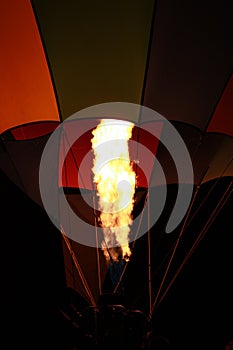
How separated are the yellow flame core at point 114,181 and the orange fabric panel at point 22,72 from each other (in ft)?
1.05

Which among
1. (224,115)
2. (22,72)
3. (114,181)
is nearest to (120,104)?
(114,181)

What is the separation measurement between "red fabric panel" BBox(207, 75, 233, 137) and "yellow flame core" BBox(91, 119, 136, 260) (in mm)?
527

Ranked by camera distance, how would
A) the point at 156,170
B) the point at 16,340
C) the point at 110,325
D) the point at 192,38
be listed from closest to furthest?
the point at 110,325, the point at 192,38, the point at 156,170, the point at 16,340

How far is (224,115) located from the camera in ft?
8.73

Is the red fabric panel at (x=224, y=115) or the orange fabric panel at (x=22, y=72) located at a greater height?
the orange fabric panel at (x=22, y=72)

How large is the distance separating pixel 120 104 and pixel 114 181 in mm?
453

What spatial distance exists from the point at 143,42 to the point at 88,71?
341 mm

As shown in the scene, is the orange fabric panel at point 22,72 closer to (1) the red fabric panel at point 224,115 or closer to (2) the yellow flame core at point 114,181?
(2) the yellow flame core at point 114,181

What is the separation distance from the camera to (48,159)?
2.47m

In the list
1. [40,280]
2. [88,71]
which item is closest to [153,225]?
[40,280]

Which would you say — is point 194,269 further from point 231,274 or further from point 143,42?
point 143,42

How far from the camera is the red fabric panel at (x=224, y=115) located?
2.62 meters

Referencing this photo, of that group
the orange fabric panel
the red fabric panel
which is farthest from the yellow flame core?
the red fabric panel

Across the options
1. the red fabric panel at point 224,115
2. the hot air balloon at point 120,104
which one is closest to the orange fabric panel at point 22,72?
the hot air balloon at point 120,104
